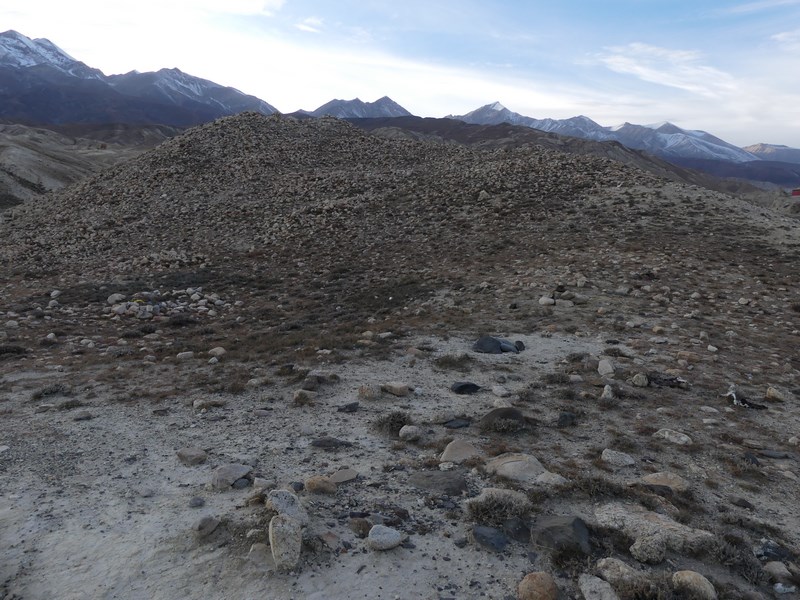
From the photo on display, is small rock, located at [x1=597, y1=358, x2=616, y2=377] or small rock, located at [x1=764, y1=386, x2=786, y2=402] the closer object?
small rock, located at [x1=764, y1=386, x2=786, y2=402]

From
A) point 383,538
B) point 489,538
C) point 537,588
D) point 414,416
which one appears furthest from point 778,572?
point 414,416

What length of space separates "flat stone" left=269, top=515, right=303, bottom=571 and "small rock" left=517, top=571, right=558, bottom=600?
1.75 metres

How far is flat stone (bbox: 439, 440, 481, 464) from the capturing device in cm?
577

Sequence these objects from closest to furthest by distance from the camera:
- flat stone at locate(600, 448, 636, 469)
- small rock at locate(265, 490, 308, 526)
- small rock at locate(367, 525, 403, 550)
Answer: small rock at locate(367, 525, 403, 550) < small rock at locate(265, 490, 308, 526) < flat stone at locate(600, 448, 636, 469)

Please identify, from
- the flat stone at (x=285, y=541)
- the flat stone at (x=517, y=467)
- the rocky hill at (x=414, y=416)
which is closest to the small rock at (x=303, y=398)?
the rocky hill at (x=414, y=416)

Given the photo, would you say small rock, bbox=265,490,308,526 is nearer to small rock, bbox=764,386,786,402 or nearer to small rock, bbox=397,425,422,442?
small rock, bbox=397,425,422,442

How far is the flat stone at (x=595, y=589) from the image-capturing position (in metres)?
3.74

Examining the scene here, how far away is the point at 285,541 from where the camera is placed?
414 centimetres

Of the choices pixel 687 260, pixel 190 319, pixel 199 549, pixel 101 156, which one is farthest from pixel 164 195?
pixel 101 156

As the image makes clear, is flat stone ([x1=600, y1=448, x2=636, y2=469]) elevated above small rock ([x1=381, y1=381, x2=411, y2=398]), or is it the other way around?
flat stone ([x1=600, y1=448, x2=636, y2=469])

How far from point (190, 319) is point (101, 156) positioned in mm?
79928

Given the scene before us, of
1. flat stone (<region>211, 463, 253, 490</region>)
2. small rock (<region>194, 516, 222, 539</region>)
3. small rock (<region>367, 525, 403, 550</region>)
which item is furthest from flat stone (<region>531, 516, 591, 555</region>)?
flat stone (<region>211, 463, 253, 490</region>)

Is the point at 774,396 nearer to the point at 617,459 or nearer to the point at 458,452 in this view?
the point at 617,459

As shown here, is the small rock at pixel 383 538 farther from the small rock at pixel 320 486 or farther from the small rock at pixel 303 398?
the small rock at pixel 303 398
